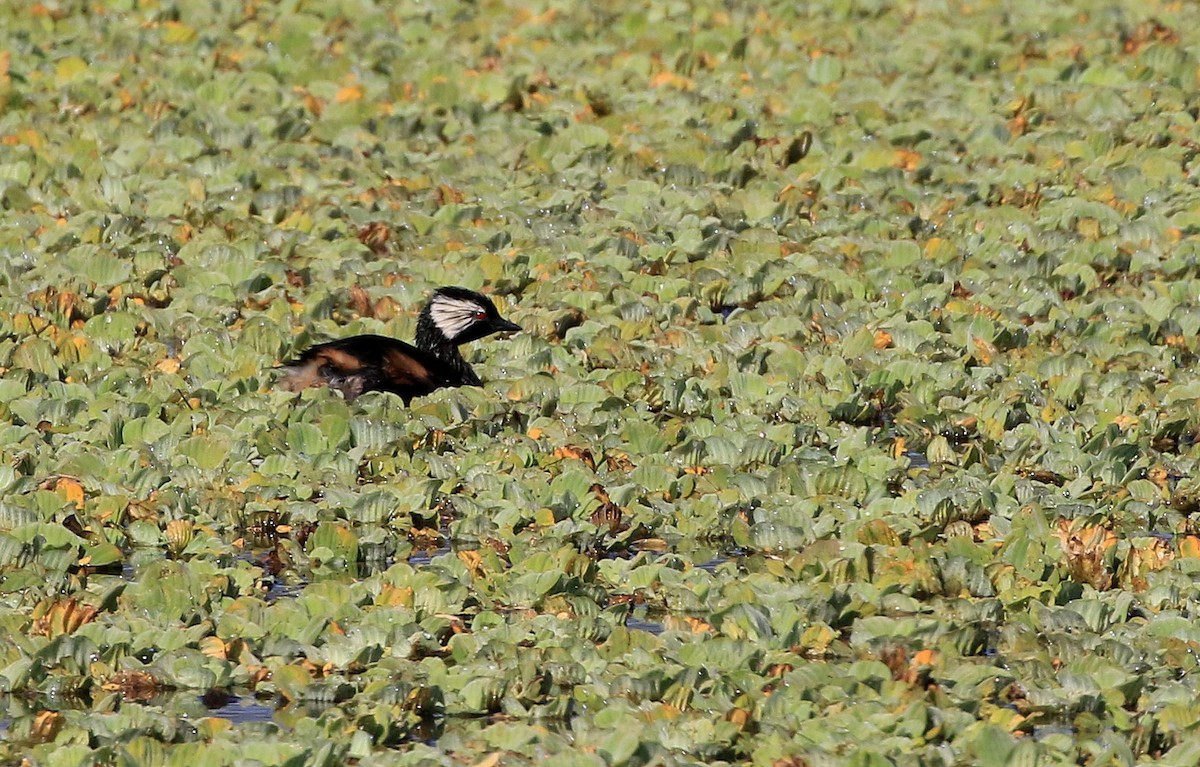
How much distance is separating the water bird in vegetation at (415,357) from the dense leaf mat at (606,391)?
178mm

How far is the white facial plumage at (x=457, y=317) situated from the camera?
1093 centimetres

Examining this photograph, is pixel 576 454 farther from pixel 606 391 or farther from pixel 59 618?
pixel 59 618

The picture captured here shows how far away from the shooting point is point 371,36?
1709 centimetres

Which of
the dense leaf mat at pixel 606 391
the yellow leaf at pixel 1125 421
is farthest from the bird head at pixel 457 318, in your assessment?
the yellow leaf at pixel 1125 421

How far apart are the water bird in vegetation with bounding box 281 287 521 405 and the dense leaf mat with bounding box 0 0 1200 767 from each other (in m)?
0.18

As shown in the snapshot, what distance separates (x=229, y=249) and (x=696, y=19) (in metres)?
6.50

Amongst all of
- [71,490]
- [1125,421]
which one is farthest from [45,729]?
[1125,421]

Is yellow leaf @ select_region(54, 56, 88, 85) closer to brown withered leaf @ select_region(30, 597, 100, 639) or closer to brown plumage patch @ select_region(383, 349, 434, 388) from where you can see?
brown plumage patch @ select_region(383, 349, 434, 388)

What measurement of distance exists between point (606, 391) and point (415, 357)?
3.29ft

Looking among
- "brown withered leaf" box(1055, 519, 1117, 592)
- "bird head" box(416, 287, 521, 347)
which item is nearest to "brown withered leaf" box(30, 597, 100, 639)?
"brown withered leaf" box(1055, 519, 1117, 592)

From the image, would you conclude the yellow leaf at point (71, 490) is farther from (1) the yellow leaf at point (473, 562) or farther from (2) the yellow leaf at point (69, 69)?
(2) the yellow leaf at point (69, 69)

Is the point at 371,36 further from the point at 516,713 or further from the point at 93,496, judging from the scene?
the point at 516,713

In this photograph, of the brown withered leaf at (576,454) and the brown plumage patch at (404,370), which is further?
the brown plumage patch at (404,370)

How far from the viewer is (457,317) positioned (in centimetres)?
1093
